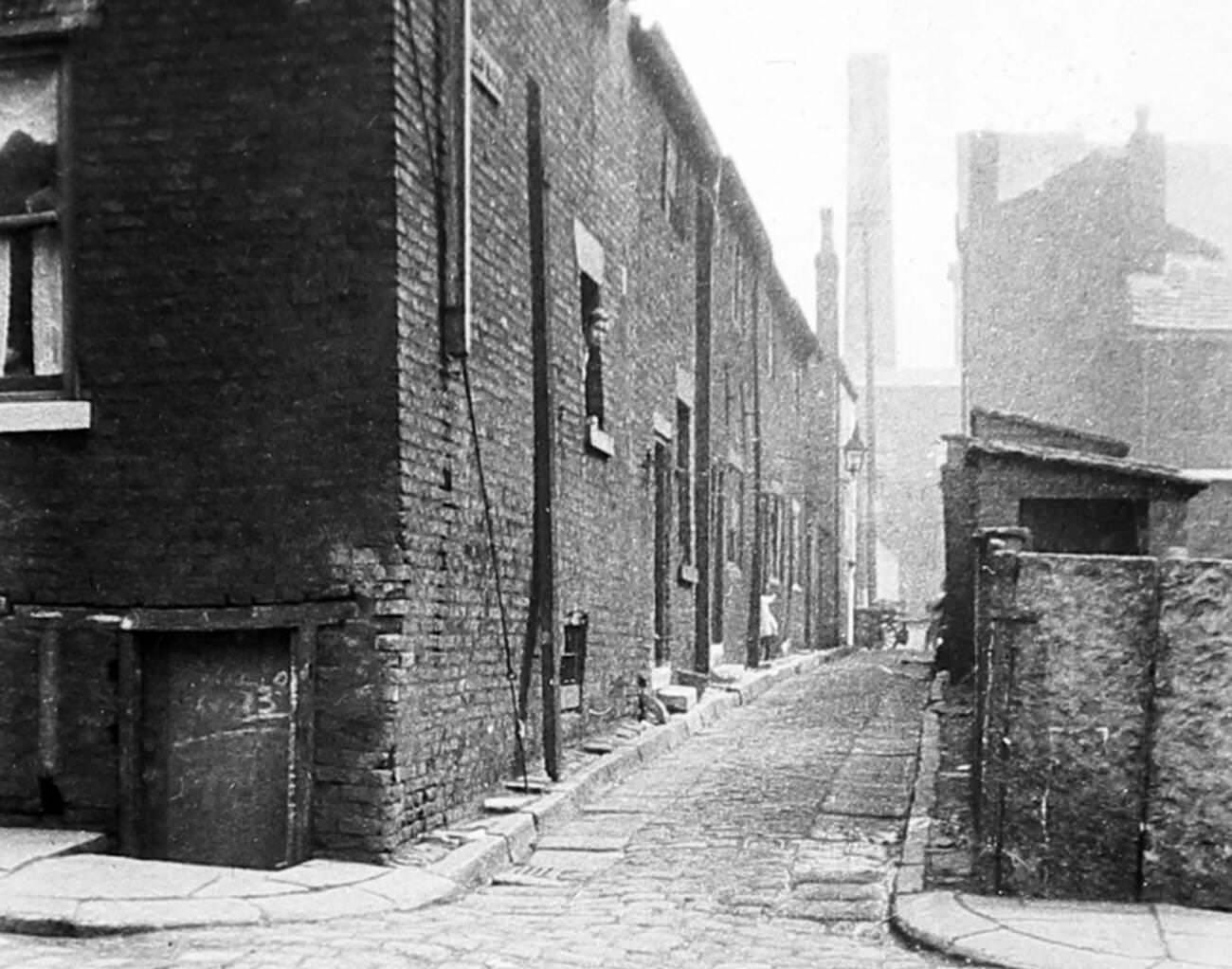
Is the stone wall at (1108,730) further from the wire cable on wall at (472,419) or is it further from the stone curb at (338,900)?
the wire cable on wall at (472,419)

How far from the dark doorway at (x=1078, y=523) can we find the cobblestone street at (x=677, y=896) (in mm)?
4131

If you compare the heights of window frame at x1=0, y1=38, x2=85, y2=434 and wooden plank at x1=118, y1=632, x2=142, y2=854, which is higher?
window frame at x1=0, y1=38, x2=85, y2=434

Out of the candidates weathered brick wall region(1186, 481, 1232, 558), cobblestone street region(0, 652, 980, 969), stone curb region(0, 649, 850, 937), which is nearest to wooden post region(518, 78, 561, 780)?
stone curb region(0, 649, 850, 937)

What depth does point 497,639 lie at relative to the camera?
8.80 m

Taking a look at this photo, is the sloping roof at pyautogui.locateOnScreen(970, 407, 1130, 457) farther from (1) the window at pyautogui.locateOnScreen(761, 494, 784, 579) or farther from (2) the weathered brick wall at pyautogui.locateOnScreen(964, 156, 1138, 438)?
(2) the weathered brick wall at pyautogui.locateOnScreen(964, 156, 1138, 438)

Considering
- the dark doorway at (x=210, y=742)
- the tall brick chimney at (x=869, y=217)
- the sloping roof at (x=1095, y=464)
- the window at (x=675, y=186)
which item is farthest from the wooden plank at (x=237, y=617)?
the tall brick chimney at (x=869, y=217)

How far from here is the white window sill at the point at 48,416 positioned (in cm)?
733

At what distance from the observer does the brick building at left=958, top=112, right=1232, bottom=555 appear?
100ft

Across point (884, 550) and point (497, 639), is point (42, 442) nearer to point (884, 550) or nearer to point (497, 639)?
point (497, 639)

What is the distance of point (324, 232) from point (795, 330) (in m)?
24.0

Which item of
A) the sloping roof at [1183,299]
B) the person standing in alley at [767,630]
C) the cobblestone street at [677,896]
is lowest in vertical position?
the cobblestone street at [677,896]

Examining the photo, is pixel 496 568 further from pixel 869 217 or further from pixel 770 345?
pixel 869 217

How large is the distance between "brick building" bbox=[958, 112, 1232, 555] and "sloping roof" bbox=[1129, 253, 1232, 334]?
0.03 m

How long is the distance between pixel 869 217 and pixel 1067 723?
50.2 meters
